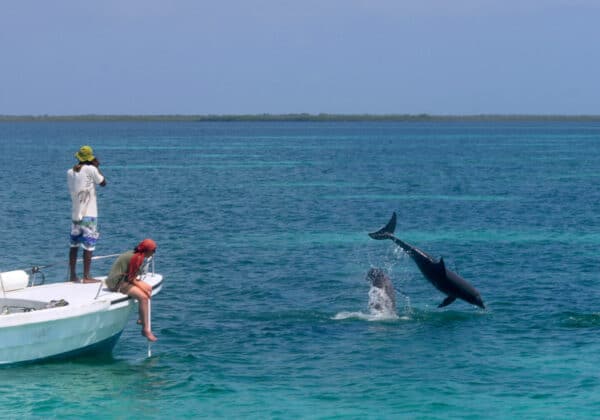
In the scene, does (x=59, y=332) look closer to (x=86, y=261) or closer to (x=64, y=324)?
(x=64, y=324)

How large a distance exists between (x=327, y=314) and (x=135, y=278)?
252 inches

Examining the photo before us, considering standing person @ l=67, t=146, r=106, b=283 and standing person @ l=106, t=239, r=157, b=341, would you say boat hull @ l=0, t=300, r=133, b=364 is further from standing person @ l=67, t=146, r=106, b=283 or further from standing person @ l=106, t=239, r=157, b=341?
standing person @ l=67, t=146, r=106, b=283

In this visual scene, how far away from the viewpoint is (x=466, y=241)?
36344 millimetres

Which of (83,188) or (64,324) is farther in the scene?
(83,188)

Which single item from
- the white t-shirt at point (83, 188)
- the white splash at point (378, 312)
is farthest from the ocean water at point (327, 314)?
the white t-shirt at point (83, 188)

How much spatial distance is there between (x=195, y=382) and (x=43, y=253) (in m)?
16.5

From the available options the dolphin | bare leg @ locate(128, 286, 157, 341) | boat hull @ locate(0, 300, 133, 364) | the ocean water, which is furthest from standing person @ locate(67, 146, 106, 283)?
the dolphin

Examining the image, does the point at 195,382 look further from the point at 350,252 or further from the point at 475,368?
the point at 350,252

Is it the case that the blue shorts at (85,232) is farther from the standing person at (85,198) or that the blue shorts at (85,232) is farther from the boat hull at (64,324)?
the boat hull at (64,324)

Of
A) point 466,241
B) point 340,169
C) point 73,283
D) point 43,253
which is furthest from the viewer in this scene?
point 340,169

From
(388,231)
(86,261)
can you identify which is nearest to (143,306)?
(86,261)

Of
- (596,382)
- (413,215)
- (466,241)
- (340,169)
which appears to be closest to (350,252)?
(466,241)

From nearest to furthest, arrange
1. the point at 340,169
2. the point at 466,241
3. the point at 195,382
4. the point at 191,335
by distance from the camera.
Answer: the point at 195,382 < the point at 191,335 < the point at 466,241 < the point at 340,169

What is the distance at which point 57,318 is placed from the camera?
1656 centimetres
